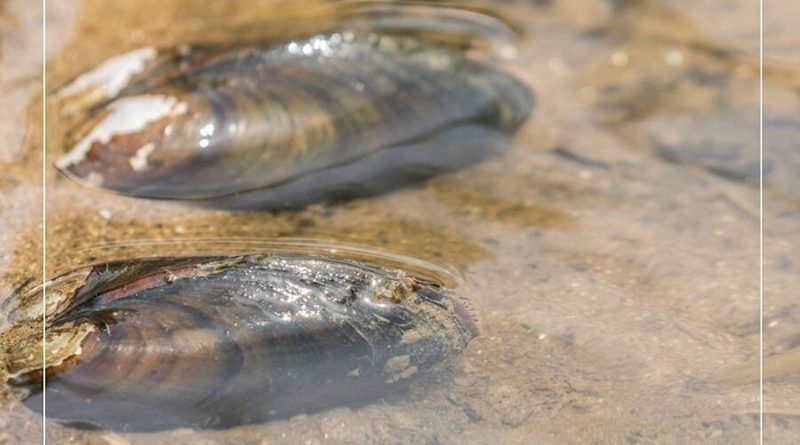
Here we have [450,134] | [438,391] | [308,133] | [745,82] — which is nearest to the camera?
[438,391]

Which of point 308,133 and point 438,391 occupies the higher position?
point 308,133

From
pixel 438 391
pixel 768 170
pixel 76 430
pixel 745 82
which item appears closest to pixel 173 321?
pixel 76 430

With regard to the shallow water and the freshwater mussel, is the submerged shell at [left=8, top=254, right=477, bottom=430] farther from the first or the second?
the freshwater mussel

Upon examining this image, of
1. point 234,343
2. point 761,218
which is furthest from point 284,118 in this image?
point 761,218

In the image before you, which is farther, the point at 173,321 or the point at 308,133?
the point at 308,133

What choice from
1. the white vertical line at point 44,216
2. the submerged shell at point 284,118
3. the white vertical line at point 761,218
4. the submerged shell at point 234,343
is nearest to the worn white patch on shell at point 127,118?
the submerged shell at point 284,118

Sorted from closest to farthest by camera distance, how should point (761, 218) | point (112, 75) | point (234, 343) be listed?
1. point (234, 343)
2. point (761, 218)
3. point (112, 75)

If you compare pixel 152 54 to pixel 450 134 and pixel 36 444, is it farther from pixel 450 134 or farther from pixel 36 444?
pixel 36 444

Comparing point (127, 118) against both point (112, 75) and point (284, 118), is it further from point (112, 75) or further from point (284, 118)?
point (284, 118)
